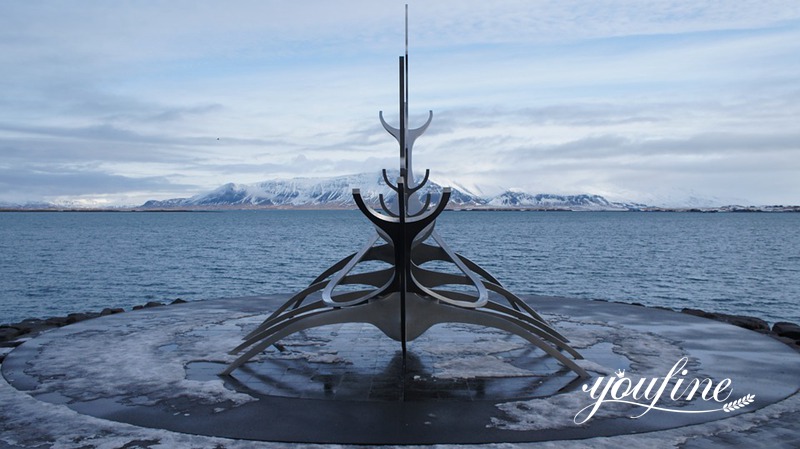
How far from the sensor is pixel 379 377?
1786cm

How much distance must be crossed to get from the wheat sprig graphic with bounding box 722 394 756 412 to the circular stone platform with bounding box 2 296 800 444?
0.11 m

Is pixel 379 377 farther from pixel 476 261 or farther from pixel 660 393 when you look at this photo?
pixel 476 261

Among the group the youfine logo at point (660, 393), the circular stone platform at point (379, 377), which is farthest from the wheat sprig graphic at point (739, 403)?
the circular stone platform at point (379, 377)

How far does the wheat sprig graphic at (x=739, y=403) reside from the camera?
Result: 49.8 feet

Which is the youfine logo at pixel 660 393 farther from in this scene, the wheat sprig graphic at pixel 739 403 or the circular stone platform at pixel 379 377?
the circular stone platform at pixel 379 377

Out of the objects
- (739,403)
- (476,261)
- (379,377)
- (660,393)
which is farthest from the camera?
(476,261)

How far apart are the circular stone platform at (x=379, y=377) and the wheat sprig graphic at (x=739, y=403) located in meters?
0.11

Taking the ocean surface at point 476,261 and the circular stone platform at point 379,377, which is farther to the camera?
the ocean surface at point 476,261

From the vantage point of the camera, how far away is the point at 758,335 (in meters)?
23.3

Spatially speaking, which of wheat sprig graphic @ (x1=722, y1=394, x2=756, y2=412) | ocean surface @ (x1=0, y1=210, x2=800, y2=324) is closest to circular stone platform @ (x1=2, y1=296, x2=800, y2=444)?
wheat sprig graphic @ (x1=722, y1=394, x2=756, y2=412)

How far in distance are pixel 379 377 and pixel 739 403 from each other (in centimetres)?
798

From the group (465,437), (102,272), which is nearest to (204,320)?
(465,437)

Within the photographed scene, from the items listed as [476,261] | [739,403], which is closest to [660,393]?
[739,403]

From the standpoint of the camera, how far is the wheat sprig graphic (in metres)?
15.2
